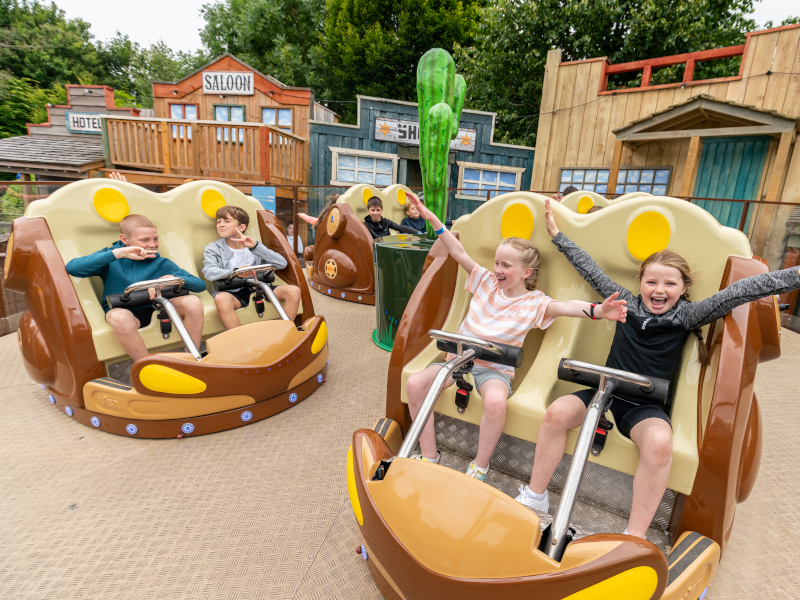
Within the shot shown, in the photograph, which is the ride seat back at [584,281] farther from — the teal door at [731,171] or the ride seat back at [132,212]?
the teal door at [731,171]

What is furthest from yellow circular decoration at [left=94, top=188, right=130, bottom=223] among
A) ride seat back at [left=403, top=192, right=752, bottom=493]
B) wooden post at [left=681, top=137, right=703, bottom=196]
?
wooden post at [left=681, top=137, right=703, bottom=196]

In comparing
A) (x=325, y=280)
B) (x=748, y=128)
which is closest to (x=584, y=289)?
(x=325, y=280)

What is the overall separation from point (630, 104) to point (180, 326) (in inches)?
335

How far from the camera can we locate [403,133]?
8.98 metres

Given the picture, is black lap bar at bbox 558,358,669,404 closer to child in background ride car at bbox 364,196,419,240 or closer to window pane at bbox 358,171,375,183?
child in background ride car at bbox 364,196,419,240

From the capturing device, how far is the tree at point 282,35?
1583 cm

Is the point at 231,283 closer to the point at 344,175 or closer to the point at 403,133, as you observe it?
the point at 344,175

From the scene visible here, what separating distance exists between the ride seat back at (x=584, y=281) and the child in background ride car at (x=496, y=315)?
0.08 metres

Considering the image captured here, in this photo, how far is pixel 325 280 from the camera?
4570 millimetres

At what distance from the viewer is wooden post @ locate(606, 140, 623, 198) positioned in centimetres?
712

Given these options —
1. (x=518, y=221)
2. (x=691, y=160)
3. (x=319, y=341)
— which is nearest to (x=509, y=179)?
(x=691, y=160)

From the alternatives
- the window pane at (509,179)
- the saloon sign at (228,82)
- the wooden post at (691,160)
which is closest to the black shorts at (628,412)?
the wooden post at (691,160)

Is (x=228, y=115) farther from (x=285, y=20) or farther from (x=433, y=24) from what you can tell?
(x=285, y=20)

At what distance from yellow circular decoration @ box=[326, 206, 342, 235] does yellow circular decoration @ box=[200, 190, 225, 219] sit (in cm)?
169
